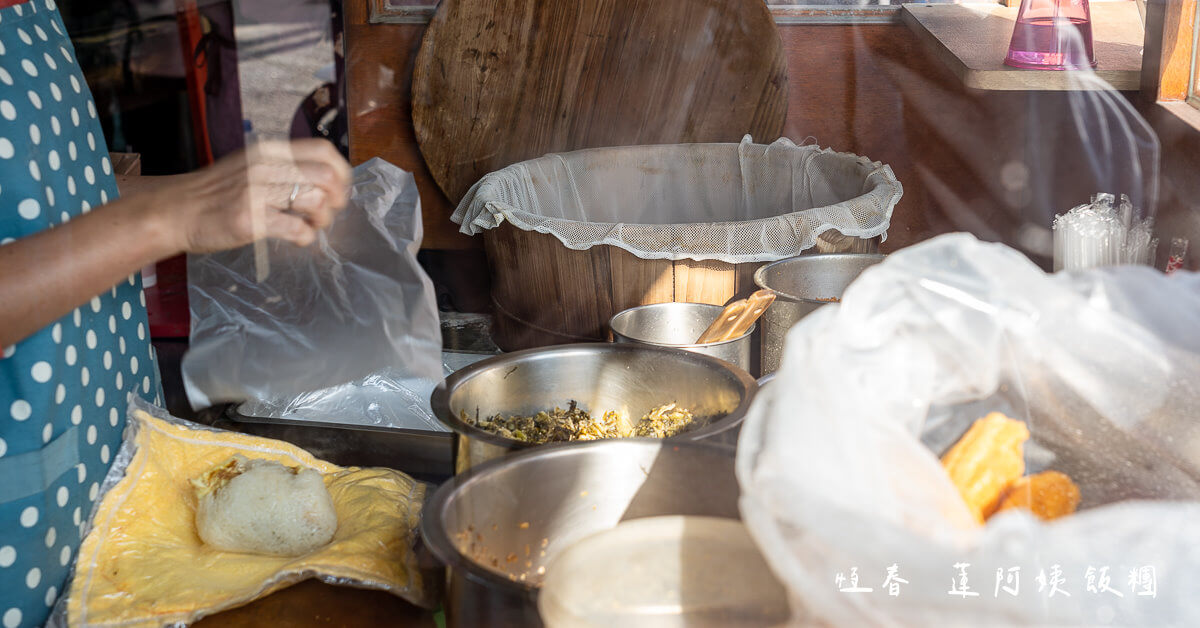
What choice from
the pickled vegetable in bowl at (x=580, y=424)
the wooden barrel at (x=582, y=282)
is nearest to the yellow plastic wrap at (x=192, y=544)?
the pickled vegetable in bowl at (x=580, y=424)

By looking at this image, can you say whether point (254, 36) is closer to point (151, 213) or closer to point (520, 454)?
point (151, 213)

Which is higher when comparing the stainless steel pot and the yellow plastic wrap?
the stainless steel pot

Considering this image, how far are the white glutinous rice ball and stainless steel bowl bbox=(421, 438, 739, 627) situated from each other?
10.5 inches

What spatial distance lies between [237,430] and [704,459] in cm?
70

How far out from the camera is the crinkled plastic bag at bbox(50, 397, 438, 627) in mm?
796

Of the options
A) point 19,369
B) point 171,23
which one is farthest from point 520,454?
point 171,23

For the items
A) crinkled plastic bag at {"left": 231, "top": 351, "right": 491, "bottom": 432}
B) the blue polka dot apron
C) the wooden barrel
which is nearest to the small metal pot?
the wooden barrel

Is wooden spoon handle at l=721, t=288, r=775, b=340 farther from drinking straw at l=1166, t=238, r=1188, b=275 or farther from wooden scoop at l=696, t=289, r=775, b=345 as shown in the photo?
drinking straw at l=1166, t=238, r=1188, b=275

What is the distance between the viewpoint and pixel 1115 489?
571 millimetres

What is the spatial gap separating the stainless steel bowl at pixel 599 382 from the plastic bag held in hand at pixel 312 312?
0.11 metres

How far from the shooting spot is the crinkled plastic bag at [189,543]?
2.61ft

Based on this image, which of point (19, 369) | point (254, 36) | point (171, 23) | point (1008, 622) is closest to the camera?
point (1008, 622)

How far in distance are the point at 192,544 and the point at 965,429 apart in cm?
74

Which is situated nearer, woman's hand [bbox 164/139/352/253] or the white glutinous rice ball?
woman's hand [bbox 164/139/352/253]
